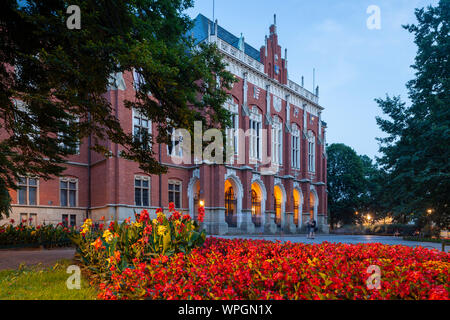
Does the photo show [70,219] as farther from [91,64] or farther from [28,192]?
[91,64]

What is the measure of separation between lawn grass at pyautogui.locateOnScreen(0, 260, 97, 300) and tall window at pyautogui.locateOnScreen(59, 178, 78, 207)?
16.8 m

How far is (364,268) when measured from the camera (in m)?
4.06

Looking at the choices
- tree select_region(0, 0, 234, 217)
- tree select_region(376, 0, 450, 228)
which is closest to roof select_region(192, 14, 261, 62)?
tree select_region(376, 0, 450, 228)

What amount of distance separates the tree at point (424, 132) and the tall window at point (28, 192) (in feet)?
77.6

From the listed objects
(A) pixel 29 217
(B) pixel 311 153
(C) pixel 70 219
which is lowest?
(C) pixel 70 219

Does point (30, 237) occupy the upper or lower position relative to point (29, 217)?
upper

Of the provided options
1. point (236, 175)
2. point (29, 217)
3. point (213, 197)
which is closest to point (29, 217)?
point (29, 217)

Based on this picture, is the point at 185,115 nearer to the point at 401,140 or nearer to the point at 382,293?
the point at 382,293

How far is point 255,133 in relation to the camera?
30172 millimetres

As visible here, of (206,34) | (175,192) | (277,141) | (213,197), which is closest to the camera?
(213,197)

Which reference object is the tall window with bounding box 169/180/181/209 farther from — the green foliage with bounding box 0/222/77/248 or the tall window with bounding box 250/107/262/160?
the green foliage with bounding box 0/222/77/248

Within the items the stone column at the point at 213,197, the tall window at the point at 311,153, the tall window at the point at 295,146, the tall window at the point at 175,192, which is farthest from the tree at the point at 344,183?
the tall window at the point at 175,192

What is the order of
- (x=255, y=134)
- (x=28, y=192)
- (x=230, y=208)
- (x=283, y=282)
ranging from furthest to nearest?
(x=255, y=134) → (x=230, y=208) → (x=28, y=192) → (x=283, y=282)

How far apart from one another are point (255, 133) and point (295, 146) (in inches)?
301
